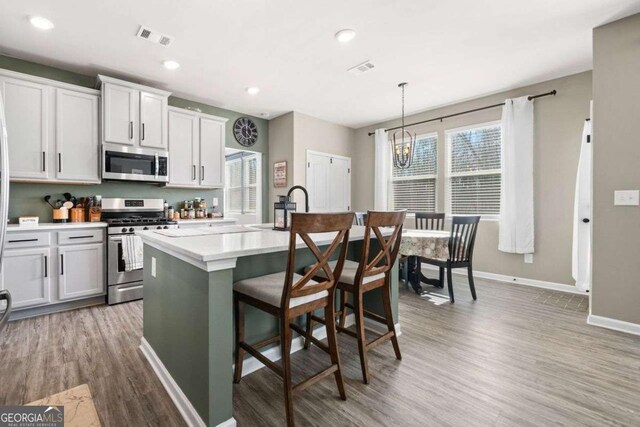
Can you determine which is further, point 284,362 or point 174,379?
point 174,379

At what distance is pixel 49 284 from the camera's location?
121 inches

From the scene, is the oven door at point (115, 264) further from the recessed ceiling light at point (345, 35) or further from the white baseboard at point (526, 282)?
the white baseboard at point (526, 282)

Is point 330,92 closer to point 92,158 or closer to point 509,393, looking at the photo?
point 92,158

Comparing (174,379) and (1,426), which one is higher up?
(1,426)

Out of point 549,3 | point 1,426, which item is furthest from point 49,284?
point 549,3

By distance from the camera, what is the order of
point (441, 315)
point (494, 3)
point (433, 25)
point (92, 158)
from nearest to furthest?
point (494, 3)
point (433, 25)
point (441, 315)
point (92, 158)

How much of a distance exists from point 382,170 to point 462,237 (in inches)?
95.6

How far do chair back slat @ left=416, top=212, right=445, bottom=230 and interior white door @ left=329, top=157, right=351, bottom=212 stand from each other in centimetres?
171

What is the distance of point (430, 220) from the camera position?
4.72 meters

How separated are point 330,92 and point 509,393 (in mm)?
3826

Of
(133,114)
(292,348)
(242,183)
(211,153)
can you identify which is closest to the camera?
(292,348)

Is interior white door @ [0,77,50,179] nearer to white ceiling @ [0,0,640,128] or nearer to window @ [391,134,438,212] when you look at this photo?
white ceiling @ [0,0,640,128]

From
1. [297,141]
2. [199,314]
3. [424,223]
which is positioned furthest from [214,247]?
[424,223]

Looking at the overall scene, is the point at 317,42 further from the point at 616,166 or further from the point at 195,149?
the point at 616,166
